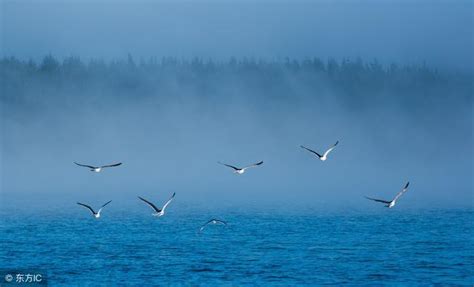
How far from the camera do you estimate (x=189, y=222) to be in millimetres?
99688

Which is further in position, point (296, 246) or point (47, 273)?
point (296, 246)

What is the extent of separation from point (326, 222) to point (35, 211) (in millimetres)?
35764

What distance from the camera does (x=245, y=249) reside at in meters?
76.2

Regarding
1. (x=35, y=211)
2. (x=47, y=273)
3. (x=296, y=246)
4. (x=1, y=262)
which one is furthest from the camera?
(x=35, y=211)

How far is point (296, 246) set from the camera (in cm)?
7838

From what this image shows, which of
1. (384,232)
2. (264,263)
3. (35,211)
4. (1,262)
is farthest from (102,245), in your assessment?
(35,211)

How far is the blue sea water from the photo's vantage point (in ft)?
209

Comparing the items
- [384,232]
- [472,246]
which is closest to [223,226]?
[384,232]

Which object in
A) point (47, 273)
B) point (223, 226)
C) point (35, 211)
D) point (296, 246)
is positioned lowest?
point (47, 273)

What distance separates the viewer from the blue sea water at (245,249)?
63594mm

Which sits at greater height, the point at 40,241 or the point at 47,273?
the point at 40,241

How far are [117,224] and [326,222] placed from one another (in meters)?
20.3

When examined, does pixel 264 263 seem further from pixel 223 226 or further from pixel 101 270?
pixel 223 226

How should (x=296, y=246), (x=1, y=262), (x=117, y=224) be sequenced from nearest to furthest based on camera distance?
(x=1, y=262)
(x=296, y=246)
(x=117, y=224)
